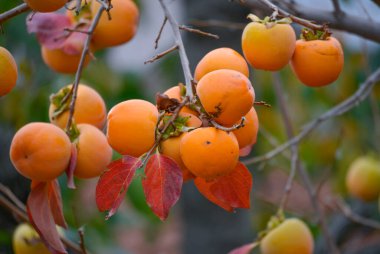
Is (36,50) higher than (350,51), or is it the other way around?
(36,50)

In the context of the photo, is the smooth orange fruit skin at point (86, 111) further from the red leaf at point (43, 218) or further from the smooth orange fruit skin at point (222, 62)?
the smooth orange fruit skin at point (222, 62)

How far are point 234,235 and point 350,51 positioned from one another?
26.8 inches

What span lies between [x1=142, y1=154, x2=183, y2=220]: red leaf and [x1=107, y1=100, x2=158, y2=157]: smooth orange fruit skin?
21 mm

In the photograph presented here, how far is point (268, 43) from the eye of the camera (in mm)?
740

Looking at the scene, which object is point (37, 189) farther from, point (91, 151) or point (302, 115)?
point (302, 115)

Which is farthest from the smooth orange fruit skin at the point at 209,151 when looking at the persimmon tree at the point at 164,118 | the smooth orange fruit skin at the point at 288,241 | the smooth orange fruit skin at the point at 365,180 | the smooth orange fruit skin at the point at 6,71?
the smooth orange fruit skin at the point at 365,180

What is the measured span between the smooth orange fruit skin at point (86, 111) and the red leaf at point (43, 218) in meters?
0.11

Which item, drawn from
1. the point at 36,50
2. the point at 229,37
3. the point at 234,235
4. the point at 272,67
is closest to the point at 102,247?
the point at 234,235

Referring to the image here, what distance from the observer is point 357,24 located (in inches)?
38.6

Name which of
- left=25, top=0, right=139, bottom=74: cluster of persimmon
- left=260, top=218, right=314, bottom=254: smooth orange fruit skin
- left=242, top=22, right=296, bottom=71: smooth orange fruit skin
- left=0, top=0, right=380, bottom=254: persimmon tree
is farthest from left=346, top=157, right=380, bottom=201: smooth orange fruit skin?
left=242, top=22, right=296, bottom=71: smooth orange fruit skin

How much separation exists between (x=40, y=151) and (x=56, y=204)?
0.11m

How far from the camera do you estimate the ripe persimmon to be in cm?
74

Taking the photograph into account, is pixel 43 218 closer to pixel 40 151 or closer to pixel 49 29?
pixel 40 151

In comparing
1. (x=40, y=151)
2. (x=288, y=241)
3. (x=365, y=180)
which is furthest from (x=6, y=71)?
(x=365, y=180)
